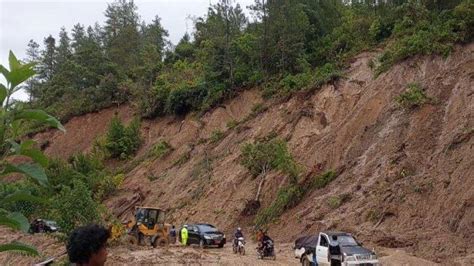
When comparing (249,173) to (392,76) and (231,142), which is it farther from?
(392,76)

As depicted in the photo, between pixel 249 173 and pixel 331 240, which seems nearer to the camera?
pixel 331 240

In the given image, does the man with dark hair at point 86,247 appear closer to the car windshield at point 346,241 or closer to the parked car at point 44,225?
the car windshield at point 346,241

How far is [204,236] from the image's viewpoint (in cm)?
2598

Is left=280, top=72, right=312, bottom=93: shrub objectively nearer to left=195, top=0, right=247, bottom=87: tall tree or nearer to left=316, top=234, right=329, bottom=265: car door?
left=195, top=0, right=247, bottom=87: tall tree

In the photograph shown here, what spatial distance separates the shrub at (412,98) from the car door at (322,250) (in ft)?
40.7

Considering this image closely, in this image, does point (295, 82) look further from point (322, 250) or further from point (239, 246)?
point (322, 250)

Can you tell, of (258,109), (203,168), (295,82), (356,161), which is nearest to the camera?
(356,161)

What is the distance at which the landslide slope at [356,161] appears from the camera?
72.5 ft

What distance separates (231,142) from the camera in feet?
125

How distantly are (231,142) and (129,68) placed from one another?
30.4 meters

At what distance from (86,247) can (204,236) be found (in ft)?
75.2

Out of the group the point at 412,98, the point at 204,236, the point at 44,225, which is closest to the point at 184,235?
the point at 204,236

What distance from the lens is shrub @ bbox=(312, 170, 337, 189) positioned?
1107 inches

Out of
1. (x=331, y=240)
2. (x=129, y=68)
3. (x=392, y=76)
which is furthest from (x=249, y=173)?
(x=129, y=68)
